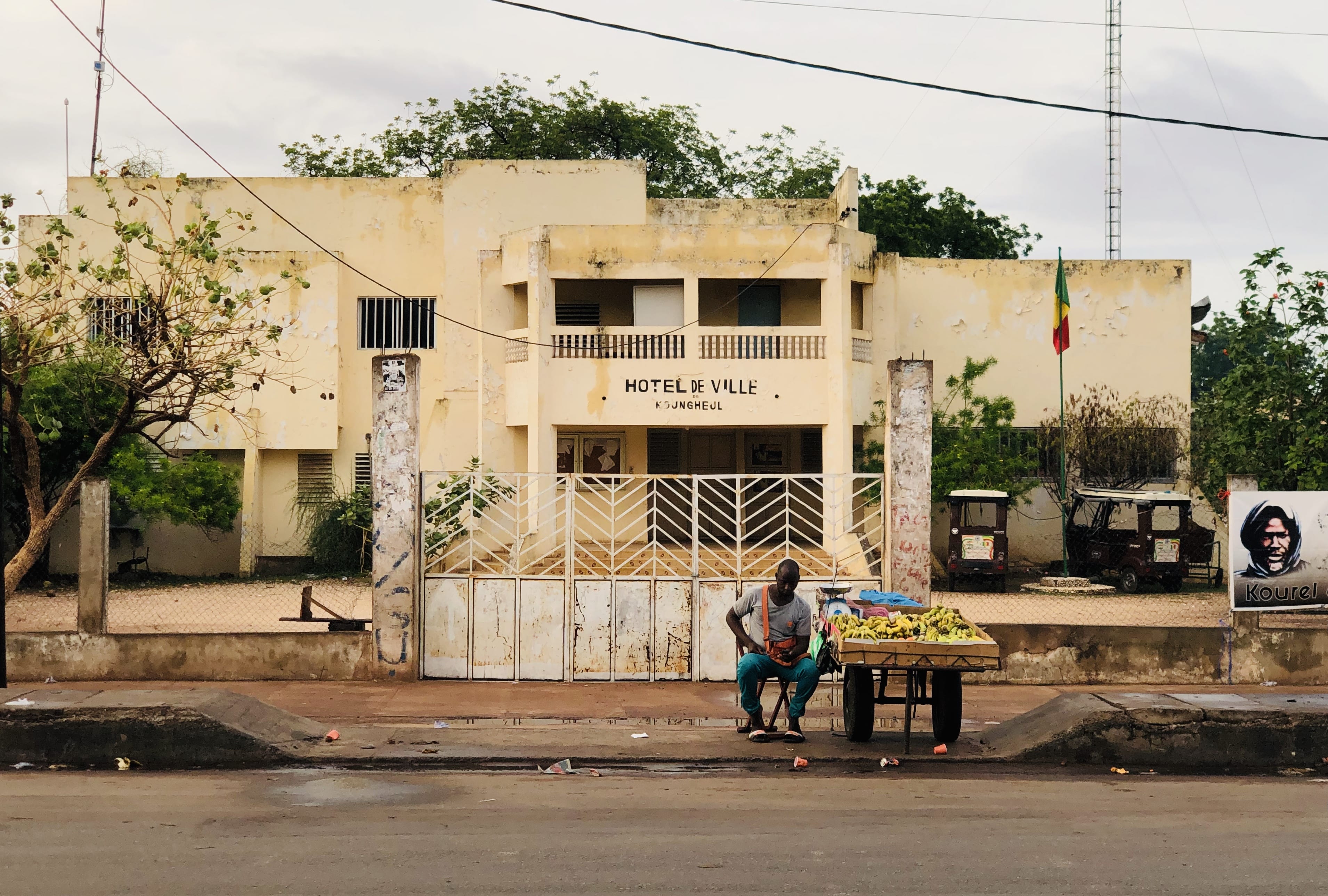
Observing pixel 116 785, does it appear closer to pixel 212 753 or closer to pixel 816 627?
pixel 212 753

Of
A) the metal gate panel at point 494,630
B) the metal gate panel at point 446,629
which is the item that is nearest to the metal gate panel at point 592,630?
the metal gate panel at point 494,630

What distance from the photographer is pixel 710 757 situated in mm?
9555

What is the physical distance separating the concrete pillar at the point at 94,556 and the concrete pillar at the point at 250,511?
14.2m

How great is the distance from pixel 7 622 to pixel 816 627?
11.9 metres

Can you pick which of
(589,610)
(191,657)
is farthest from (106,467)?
(589,610)

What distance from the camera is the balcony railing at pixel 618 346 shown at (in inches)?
947

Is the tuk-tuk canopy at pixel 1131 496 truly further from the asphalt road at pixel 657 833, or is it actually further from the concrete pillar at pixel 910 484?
the asphalt road at pixel 657 833

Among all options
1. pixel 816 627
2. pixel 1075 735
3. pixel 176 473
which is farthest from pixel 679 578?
pixel 176 473

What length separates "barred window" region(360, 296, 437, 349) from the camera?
27609mm

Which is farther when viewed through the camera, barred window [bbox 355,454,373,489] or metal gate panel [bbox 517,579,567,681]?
barred window [bbox 355,454,373,489]

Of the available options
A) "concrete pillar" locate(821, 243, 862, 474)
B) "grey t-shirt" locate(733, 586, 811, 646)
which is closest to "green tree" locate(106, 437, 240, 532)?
"concrete pillar" locate(821, 243, 862, 474)

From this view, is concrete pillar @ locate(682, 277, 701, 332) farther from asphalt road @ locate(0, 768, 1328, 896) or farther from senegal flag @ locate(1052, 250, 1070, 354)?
asphalt road @ locate(0, 768, 1328, 896)

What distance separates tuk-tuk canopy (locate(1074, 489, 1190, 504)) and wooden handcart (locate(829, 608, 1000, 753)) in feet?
52.8

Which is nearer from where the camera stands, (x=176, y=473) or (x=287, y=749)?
(x=287, y=749)
